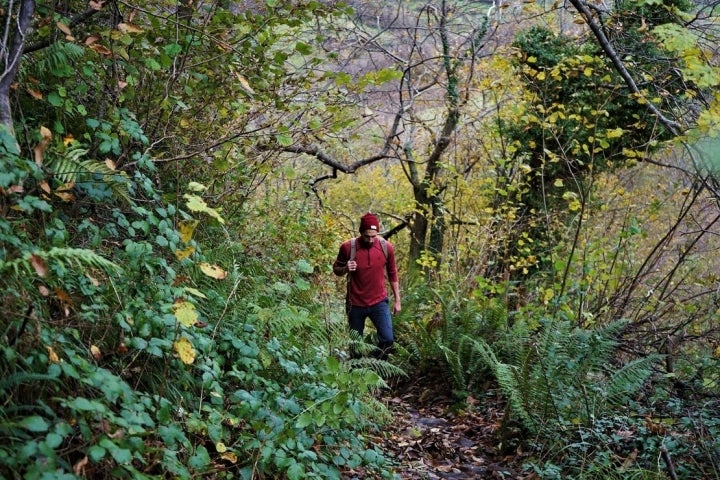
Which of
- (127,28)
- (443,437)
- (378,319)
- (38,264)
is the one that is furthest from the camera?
(378,319)

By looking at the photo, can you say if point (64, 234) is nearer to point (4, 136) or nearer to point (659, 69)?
point (4, 136)

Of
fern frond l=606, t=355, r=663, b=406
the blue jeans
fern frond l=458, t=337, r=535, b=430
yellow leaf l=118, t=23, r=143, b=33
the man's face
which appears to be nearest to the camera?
yellow leaf l=118, t=23, r=143, b=33

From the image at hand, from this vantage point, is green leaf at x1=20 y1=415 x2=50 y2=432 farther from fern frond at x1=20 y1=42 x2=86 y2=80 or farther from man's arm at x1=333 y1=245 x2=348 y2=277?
man's arm at x1=333 y1=245 x2=348 y2=277

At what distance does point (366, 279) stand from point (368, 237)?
0.48 meters

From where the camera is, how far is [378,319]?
7.59 m

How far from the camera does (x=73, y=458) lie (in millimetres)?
2910

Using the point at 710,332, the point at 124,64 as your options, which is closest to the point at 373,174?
the point at 710,332

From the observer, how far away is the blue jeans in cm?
753

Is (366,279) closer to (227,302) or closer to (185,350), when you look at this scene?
(227,302)

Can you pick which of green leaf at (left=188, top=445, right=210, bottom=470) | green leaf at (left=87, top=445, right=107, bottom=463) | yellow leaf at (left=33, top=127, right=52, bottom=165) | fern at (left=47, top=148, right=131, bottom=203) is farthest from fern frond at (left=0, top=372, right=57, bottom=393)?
fern at (left=47, top=148, right=131, bottom=203)

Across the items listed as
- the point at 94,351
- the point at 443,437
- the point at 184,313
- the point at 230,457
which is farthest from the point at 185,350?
the point at 443,437

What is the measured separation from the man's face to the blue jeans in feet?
2.30

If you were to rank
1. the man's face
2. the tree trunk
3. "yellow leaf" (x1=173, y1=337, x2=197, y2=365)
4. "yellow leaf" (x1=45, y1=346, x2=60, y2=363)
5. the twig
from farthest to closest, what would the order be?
1. the man's face
2. the twig
3. the tree trunk
4. "yellow leaf" (x1=173, y1=337, x2=197, y2=365)
5. "yellow leaf" (x1=45, y1=346, x2=60, y2=363)

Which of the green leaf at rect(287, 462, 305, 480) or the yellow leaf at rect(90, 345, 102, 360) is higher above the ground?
the yellow leaf at rect(90, 345, 102, 360)
